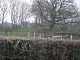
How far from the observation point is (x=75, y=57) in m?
8.02

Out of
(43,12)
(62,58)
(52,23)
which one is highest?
(43,12)

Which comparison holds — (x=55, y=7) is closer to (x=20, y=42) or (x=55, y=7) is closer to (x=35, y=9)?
(x=35, y=9)

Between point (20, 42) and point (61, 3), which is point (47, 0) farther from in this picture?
point (20, 42)

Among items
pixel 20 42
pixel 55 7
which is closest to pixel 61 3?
pixel 55 7

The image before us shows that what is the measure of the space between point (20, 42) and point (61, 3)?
11.4 metres

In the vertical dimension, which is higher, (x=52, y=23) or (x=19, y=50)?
(x=52, y=23)

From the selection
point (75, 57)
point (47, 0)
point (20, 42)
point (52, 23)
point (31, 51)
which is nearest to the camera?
point (75, 57)

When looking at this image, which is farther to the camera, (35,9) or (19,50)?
(35,9)

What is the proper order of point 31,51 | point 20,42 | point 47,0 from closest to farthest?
point 31,51, point 20,42, point 47,0

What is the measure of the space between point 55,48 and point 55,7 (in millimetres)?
12103

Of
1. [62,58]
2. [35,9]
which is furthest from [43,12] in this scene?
[62,58]

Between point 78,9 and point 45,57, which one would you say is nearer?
point 45,57

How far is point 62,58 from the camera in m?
8.05

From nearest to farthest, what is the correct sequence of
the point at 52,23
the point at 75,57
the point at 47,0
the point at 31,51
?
the point at 75,57, the point at 31,51, the point at 52,23, the point at 47,0
